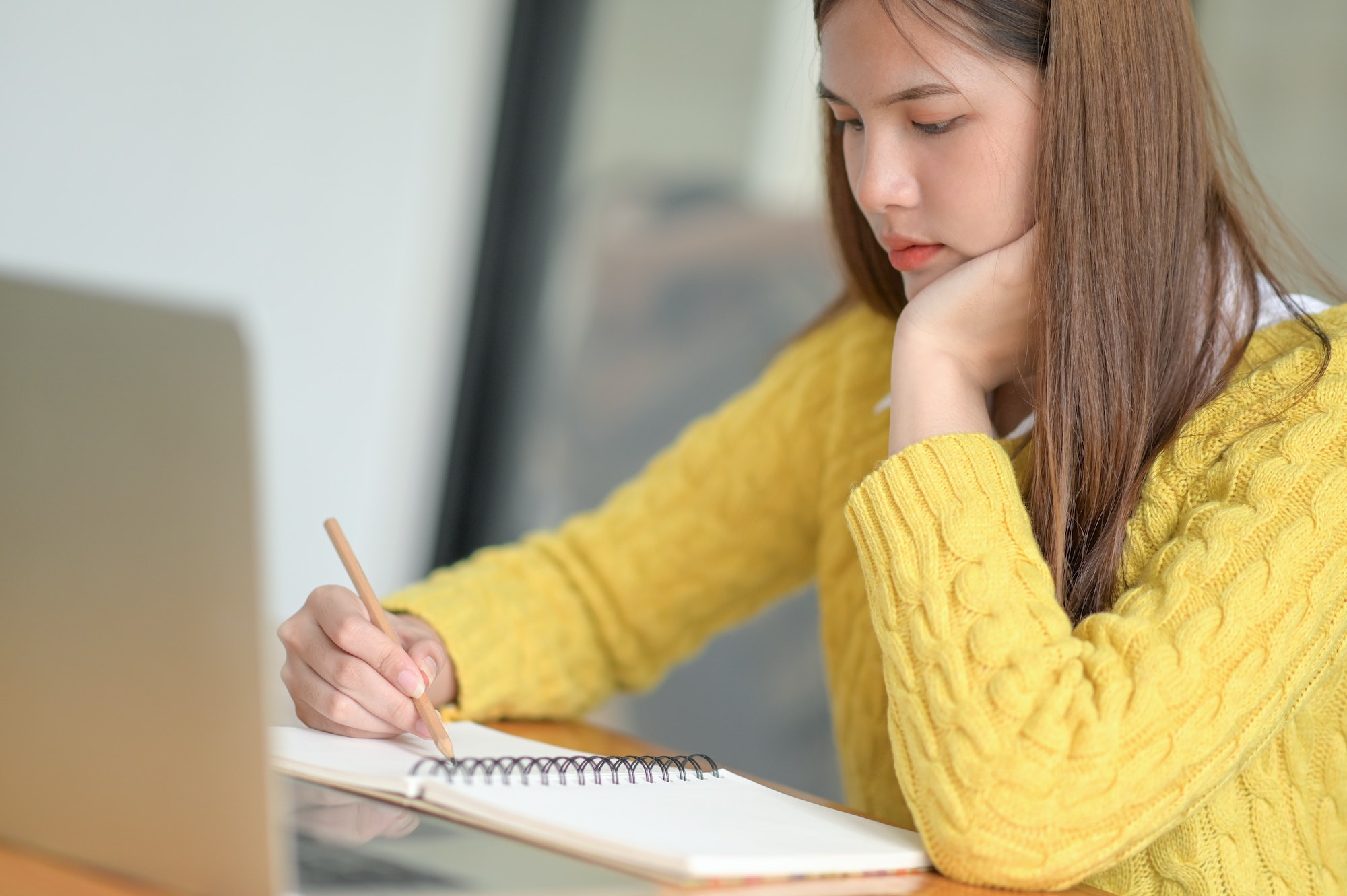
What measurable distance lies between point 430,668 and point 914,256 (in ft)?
1.55

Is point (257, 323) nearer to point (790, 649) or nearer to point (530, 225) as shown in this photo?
point (530, 225)

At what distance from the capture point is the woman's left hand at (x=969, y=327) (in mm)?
831

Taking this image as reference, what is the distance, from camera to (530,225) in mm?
2369

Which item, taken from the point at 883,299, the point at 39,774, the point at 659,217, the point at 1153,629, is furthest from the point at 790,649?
the point at 39,774

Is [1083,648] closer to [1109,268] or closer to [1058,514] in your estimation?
[1058,514]

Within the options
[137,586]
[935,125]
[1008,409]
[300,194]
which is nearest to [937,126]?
[935,125]

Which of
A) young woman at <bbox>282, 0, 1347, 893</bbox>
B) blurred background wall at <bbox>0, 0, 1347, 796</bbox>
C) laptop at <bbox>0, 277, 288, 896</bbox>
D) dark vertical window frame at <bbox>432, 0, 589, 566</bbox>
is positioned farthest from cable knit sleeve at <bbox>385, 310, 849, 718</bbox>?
dark vertical window frame at <bbox>432, 0, 589, 566</bbox>

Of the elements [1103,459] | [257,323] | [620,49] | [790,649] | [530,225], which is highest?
[620,49]

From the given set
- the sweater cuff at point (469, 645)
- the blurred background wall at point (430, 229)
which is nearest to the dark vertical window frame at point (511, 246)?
the blurred background wall at point (430, 229)

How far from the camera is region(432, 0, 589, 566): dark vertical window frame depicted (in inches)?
91.4

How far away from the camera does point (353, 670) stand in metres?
0.80

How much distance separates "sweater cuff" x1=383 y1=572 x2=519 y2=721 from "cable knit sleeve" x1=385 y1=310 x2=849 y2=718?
4cm

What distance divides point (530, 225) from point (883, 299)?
A: 4.53ft

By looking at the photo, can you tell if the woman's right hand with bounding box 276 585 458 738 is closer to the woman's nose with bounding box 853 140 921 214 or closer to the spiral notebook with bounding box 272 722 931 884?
the spiral notebook with bounding box 272 722 931 884
